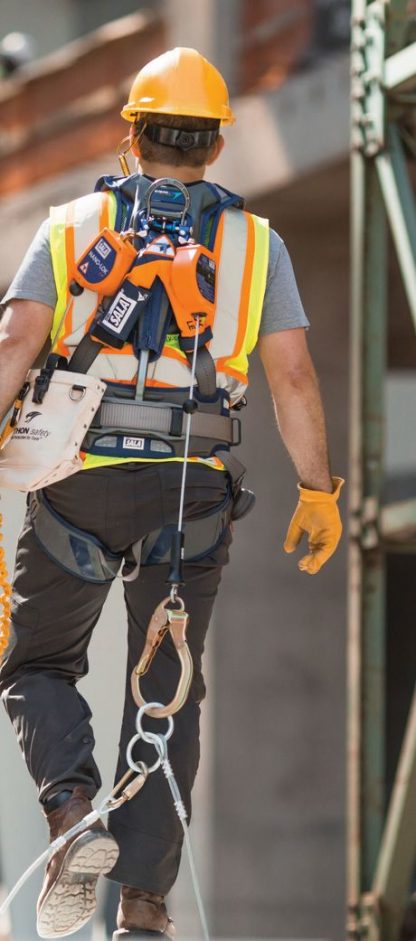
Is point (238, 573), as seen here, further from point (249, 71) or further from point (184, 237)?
point (184, 237)

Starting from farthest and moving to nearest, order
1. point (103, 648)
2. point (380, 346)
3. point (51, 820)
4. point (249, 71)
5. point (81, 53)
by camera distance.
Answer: point (81, 53)
point (249, 71)
point (380, 346)
point (103, 648)
point (51, 820)

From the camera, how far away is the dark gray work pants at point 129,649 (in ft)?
17.3

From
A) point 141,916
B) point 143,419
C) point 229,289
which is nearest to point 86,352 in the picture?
point 143,419

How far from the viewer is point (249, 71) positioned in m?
13.7

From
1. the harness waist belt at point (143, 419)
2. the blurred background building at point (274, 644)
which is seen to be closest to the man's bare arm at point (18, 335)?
the harness waist belt at point (143, 419)

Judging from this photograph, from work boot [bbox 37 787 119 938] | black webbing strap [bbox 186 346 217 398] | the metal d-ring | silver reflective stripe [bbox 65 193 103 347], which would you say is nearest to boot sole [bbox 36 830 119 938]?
work boot [bbox 37 787 119 938]

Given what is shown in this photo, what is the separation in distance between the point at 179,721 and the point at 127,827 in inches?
12.0

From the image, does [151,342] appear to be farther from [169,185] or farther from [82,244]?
[169,185]

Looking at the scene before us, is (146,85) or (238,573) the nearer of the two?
(146,85)

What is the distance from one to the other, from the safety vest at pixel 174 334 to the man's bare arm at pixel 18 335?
0.08 metres

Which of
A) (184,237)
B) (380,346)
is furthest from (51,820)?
(380,346)

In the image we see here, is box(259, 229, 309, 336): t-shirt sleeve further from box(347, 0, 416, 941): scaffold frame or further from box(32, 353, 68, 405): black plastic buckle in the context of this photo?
box(347, 0, 416, 941): scaffold frame

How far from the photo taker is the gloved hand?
219 inches

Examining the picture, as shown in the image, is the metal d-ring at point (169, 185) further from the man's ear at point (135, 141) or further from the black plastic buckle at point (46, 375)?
the black plastic buckle at point (46, 375)
